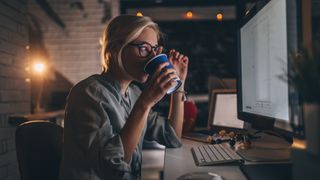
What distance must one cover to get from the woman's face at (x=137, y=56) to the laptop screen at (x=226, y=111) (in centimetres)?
77

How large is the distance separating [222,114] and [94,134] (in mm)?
980

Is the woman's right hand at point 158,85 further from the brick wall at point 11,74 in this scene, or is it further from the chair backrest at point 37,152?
the brick wall at point 11,74

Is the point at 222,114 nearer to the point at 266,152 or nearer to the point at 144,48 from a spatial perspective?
the point at 266,152

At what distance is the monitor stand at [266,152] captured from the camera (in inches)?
38.2

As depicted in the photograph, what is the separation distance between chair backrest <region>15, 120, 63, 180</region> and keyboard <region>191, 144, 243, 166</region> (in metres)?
0.47

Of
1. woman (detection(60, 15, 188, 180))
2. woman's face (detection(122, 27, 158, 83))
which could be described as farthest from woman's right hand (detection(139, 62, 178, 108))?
woman's face (detection(122, 27, 158, 83))

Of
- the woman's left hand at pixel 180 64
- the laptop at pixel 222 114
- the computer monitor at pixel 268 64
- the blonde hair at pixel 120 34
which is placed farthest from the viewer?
the laptop at pixel 222 114

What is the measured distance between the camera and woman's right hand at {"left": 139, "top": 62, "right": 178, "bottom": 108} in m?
0.93

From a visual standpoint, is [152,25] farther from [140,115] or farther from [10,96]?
[10,96]

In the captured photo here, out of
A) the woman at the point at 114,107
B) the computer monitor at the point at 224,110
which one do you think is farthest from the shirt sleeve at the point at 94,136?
the computer monitor at the point at 224,110

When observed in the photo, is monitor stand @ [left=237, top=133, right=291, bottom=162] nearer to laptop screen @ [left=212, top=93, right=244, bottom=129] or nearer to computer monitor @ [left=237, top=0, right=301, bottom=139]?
computer monitor @ [left=237, top=0, right=301, bottom=139]

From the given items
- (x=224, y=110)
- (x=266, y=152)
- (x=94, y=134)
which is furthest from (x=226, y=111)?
(x=94, y=134)

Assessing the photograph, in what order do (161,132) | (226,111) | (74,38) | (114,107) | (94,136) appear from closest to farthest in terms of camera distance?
(94,136)
(114,107)
(161,132)
(226,111)
(74,38)

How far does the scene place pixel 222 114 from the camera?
174 cm
